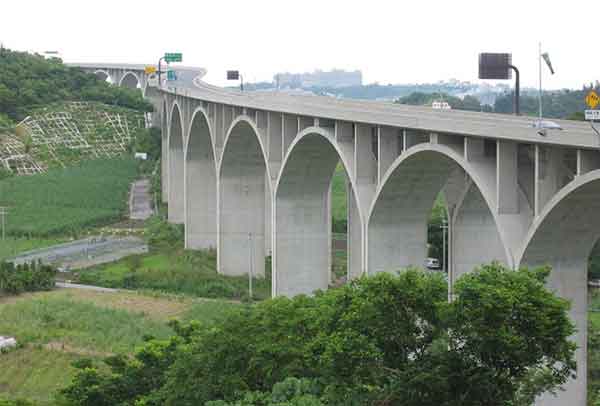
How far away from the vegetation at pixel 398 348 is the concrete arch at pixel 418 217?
31.5 feet

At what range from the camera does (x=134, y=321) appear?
2037 inches

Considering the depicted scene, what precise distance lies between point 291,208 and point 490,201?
978 inches

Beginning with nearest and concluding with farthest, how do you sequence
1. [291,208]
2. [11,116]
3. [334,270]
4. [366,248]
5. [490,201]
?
[490,201]
[366,248]
[291,208]
[334,270]
[11,116]

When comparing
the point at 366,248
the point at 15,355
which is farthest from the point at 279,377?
the point at 15,355

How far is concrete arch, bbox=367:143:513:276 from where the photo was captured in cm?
4050

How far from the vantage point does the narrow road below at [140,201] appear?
90.5 m

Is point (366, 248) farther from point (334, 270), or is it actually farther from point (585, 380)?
point (334, 270)

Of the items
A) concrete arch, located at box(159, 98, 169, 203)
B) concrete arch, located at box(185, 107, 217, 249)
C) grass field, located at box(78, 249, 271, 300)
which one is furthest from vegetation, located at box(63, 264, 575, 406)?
concrete arch, located at box(159, 98, 169, 203)

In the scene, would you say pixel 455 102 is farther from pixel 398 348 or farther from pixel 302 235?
pixel 398 348

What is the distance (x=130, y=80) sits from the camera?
561 feet

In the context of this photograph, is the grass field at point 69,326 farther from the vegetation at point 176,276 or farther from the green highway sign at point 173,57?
the green highway sign at point 173,57

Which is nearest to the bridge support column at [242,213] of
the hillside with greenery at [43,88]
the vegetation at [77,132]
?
the vegetation at [77,132]

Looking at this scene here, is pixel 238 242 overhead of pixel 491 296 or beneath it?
beneath

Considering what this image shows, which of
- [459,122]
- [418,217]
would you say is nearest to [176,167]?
[418,217]
